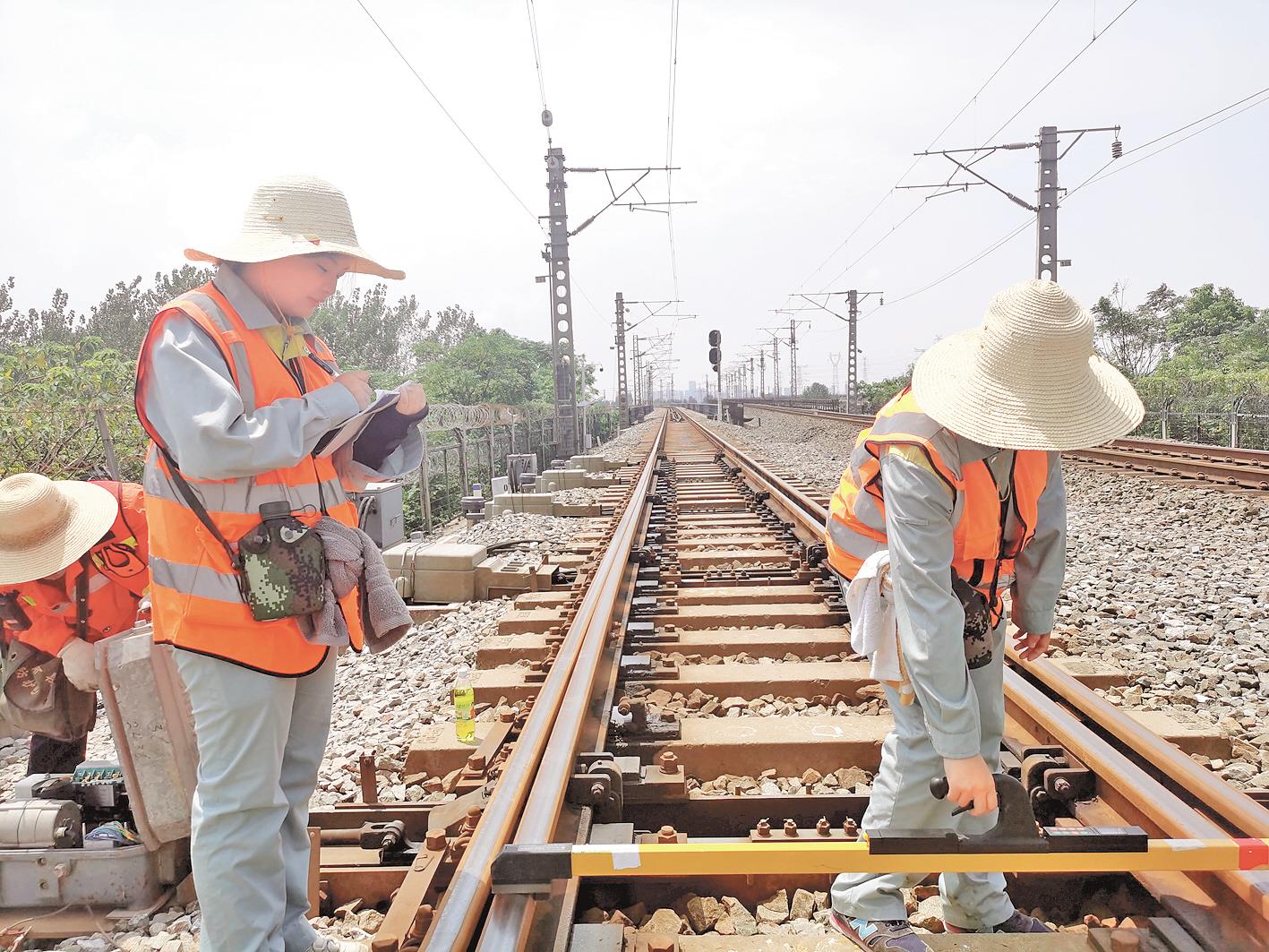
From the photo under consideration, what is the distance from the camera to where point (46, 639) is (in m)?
2.94

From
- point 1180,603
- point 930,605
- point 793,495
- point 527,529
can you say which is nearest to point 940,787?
point 930,605

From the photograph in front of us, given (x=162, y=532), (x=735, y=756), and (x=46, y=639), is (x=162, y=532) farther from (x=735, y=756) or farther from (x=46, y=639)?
(x=735, y=756)

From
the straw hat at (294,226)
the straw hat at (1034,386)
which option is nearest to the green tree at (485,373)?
the straw hat at (294,226)

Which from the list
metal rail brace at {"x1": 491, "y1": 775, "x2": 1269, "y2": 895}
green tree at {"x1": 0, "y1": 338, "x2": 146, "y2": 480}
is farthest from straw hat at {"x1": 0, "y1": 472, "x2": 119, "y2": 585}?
green tree at {"x1": 0, "y1": 338, "x2": 146, "y2": 480}

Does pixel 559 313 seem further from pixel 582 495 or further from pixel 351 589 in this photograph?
pixel 351 589

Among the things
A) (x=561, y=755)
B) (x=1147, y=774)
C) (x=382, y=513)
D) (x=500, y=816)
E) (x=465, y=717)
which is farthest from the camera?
(x=382, y=513)

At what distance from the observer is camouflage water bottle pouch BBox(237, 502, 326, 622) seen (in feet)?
5.86

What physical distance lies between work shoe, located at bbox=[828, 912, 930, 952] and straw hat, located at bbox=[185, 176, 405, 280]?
198 centimetres

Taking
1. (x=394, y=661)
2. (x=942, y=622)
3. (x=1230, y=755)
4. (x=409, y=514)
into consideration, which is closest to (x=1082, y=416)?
(x=942, y=622)

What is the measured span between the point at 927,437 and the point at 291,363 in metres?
1.49

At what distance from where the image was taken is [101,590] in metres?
2.95

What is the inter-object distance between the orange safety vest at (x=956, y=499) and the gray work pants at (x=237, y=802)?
145 cm

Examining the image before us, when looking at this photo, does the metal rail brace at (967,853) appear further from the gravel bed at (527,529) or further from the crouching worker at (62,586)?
the gravel bed at (527,529)

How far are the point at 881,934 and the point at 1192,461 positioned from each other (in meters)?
11.3
